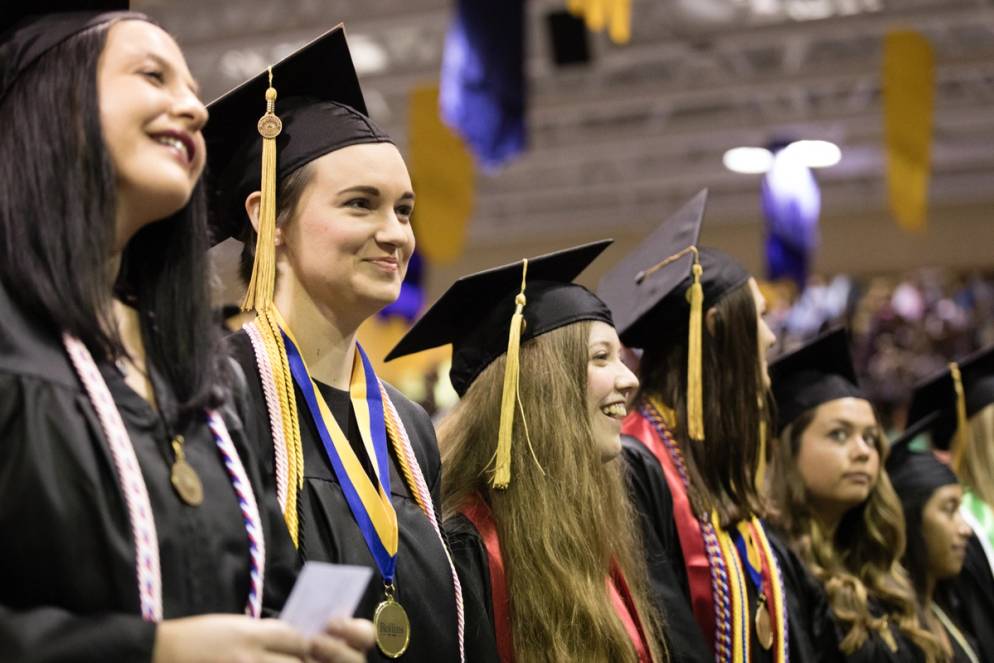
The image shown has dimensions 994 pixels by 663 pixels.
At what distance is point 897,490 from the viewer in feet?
14.3

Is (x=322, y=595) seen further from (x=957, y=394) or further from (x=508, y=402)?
(x=957, y=394)

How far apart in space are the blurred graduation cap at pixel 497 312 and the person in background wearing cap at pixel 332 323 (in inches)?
18.3

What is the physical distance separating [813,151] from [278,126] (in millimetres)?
11187

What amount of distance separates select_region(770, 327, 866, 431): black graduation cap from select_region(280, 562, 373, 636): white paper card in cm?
276

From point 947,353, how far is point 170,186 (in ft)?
33.9

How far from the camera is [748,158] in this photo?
14.8 m

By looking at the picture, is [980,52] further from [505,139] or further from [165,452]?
[165,452]

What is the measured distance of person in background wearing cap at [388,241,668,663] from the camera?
8.42 ft

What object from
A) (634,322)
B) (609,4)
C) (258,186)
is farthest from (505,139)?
(258,186)

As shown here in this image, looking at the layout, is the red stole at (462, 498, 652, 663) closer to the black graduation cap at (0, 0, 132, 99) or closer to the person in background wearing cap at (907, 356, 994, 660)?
the black graduation cap at (0, 0, 132, 99)

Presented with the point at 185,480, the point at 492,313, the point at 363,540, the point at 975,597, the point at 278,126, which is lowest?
the point at 975,597

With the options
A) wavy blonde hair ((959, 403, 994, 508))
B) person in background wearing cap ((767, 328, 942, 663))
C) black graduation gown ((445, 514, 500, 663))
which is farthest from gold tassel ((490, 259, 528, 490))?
wavy blonde hair ((959, 403, 994, 508))

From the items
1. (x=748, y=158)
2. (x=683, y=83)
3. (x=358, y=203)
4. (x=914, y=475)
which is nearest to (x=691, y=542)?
(x=358, y=203)

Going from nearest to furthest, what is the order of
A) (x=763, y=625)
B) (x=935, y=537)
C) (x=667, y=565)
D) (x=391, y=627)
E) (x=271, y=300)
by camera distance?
(x=391, y=627) → (x=271, y=300) → (x=667, y=565) → (x=763, y=625) → (x=935, y=537)
